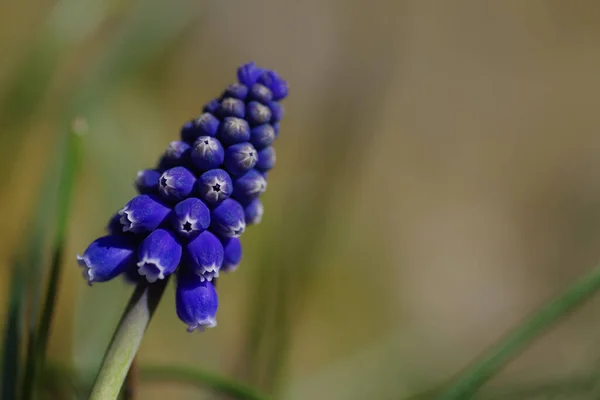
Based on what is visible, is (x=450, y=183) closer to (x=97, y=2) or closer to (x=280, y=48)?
(x=280, y=48)

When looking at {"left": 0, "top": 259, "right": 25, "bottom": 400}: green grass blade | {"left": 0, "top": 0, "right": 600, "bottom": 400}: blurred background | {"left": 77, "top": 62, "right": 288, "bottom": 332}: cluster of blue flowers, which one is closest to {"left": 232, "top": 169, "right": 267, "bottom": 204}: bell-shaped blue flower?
{"left": 77, "top": 62, "right": 288, "bottom": 332}: cluster of blue flowers

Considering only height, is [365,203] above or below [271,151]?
above

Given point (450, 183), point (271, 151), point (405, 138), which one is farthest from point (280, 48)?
point (271, 151)

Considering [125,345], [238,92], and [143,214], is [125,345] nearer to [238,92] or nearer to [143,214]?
[143,214]

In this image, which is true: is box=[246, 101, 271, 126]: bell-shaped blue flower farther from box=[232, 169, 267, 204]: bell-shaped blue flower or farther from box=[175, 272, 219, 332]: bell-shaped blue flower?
box=[175, 272, 219, 332]: bell-shaped blue flower

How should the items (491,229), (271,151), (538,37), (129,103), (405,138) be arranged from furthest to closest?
1. (538,37)
2. (405,138)
3. (491,229)
4. (129,103)
5. (271,151)

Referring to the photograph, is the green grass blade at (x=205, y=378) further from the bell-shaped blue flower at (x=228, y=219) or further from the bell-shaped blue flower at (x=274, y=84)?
the bell-shaped blue flower at (x=274, y=84)

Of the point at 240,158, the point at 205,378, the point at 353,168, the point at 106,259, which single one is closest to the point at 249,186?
the point at 240,158
